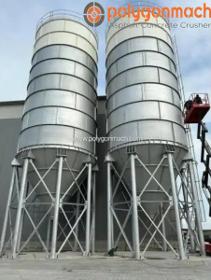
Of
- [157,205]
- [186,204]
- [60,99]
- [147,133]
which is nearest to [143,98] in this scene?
[147,133]

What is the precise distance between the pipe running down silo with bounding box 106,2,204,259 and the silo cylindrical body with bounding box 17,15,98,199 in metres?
→ 1.32

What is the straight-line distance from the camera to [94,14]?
16328 mm

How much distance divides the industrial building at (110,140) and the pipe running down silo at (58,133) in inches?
2.1

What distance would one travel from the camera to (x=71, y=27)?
1336 centimetres

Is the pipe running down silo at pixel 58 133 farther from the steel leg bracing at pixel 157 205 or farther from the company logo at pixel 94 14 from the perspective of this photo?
the company logo at pixel 94 14

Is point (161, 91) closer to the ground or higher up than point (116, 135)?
higher up

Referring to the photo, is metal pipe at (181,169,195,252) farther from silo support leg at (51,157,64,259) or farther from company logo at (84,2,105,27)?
company logo at (84,2,105,27)

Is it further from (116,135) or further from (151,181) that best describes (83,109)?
(151,181)

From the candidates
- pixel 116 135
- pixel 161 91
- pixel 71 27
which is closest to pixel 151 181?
pixel 116 135

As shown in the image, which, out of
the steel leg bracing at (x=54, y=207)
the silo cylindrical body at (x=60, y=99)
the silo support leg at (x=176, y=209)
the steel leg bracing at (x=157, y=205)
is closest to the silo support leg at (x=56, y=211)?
the steel leg bracing at (x=54, y=207)

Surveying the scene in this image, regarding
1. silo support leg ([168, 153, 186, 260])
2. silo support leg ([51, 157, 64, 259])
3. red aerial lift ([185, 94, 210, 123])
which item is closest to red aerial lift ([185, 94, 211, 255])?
red aerial lift ([185, 94, 210, 123])

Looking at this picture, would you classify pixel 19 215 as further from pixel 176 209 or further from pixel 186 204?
pixel 186 204

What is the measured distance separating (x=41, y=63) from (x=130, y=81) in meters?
5.07

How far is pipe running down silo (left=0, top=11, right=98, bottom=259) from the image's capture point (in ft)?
34.7
